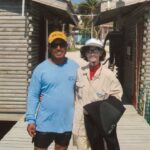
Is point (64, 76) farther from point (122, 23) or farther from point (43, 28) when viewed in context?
point (122, 23)

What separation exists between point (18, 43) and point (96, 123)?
6.82 meters

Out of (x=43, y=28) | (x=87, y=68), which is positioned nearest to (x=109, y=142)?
(x=87, y=68)

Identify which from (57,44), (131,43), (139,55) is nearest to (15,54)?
(139,55)

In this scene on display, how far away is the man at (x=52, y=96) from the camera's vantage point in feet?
17.6

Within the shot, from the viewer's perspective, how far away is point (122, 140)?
9461 mm

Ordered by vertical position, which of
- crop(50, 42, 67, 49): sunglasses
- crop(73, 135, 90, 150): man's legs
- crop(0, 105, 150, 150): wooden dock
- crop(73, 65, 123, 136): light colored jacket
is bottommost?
crop(0, 105, 150, 150): wooden dock

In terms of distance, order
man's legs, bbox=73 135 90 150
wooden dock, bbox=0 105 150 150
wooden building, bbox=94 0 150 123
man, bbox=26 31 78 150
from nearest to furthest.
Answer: man, bbox=26 31 78 150 < man's legs, bbox=73 135 90 150 < wooden dock, bbox=0 105 150 150 < wooden building, bbox=94 0 150 123

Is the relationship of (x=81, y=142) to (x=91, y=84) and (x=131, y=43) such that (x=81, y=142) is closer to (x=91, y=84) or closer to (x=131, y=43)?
(x=91, y=84)

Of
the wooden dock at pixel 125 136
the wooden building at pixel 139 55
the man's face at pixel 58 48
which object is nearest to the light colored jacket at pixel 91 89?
the man's face at pixel 58 48

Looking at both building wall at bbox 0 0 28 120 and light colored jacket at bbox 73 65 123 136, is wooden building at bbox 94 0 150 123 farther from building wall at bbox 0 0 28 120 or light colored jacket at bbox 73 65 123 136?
light colored jacket at bbox 73 65 123 136

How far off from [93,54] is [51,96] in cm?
61

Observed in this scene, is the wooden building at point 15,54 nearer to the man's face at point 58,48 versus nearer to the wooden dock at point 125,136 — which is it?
the wooden dock at point 125,136

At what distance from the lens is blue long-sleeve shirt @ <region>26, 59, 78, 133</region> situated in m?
5.37

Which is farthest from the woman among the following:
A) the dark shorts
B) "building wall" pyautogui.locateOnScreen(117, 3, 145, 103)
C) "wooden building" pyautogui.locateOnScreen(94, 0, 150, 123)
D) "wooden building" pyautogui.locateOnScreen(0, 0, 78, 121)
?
"building wall" pyautogui.locateOnScreen(117, 3, 145, 103)
